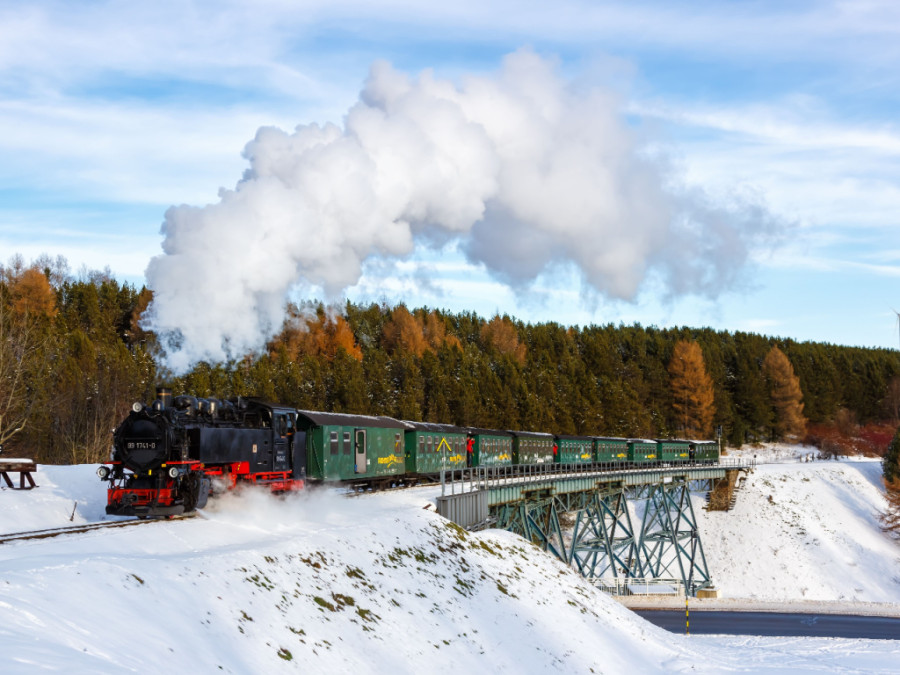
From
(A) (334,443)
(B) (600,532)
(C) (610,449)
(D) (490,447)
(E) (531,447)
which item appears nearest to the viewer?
(A) (334,443)

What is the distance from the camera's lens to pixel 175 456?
2162 centimetres

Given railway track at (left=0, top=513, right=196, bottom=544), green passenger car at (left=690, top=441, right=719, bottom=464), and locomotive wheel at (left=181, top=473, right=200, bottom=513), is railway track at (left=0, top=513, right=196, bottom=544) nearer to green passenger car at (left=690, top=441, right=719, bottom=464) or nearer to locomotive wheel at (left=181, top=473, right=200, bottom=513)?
locomotive wheel at (left=181, top=473, right=200, bottom=513)

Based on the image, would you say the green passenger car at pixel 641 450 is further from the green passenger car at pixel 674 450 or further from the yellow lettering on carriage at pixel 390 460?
the yellow lettering on carriage at pixel 390 460

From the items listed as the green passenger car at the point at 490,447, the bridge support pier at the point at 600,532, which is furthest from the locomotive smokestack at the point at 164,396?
the green passenger car at the point at 490,447

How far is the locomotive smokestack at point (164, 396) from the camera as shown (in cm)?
2217

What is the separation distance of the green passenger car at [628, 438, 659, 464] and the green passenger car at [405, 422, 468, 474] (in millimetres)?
22907

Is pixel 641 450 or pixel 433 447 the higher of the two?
pixel 433 447

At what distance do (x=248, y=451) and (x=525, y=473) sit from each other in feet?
65.2

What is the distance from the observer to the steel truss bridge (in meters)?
33.7

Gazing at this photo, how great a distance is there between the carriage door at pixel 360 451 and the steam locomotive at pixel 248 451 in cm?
4

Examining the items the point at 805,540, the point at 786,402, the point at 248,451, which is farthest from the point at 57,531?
the point at 786,402

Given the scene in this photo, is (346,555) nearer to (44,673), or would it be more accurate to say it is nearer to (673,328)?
(44,673)

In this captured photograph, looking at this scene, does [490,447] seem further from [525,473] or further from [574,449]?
[574,449]

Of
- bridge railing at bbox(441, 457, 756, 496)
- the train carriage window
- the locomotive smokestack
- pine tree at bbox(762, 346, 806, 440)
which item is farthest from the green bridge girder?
pine tree at bbox(762, 346, 806, 440)
